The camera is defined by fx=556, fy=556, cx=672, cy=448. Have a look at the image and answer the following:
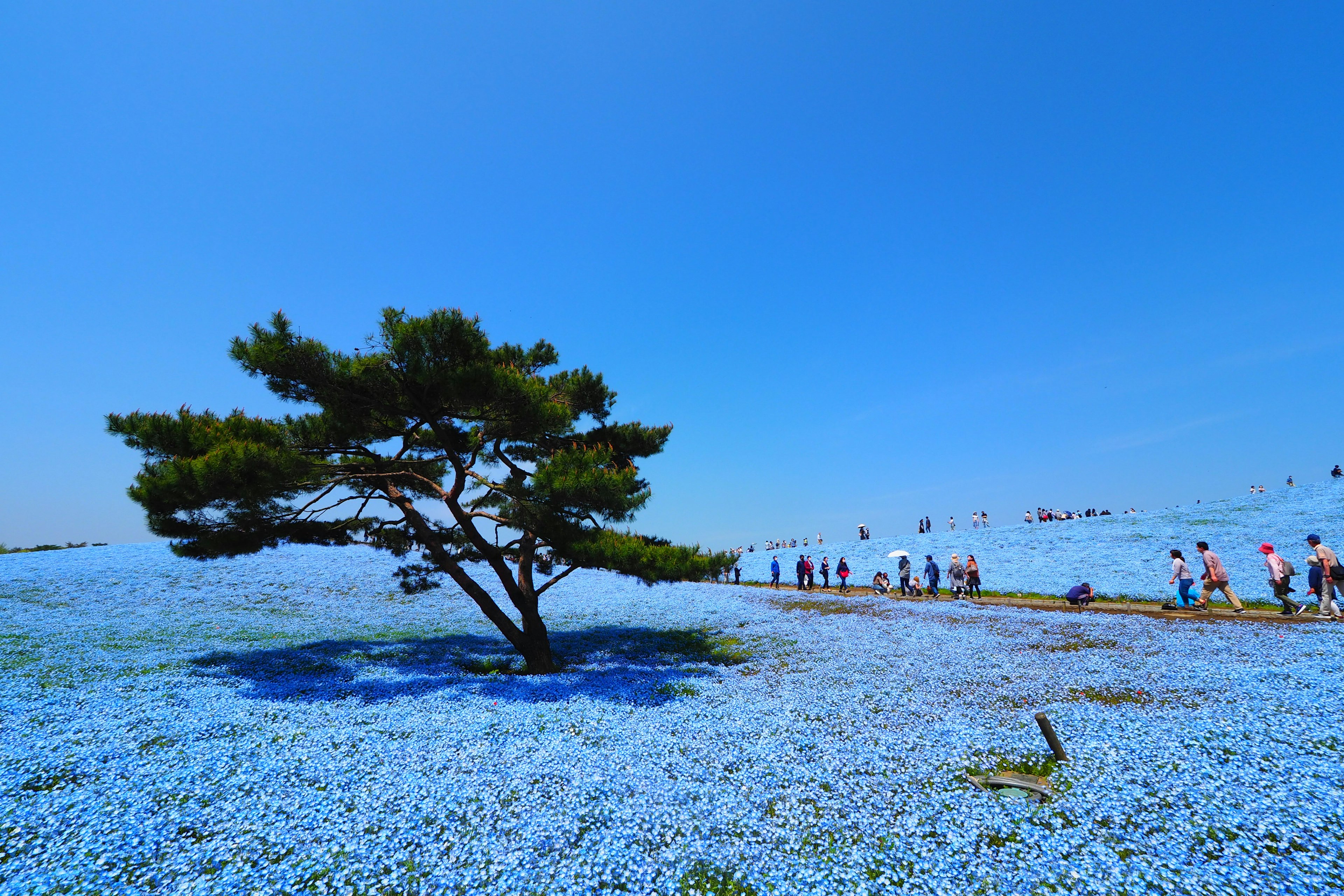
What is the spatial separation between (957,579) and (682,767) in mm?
17460

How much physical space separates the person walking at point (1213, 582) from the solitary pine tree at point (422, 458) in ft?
43.2

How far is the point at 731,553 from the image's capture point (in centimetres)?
1139

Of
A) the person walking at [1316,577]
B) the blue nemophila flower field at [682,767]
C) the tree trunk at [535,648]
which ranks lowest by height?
the blue nemophila flower field at [682,767]

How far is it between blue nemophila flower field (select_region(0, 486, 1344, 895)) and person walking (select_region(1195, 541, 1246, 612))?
2.15m

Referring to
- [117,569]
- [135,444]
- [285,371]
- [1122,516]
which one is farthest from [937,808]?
[1122,516]

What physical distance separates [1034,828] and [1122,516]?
123 feet

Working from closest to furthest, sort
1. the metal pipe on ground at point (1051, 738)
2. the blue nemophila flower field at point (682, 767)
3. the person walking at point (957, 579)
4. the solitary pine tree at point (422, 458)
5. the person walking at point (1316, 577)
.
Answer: the blue nemophila flower field at point (682, 767) → the metal pipe on ground at point (1051, 738) → the solitary pine tree at point (422, 458) → the person walking at point (1316, 577) → the person walking at point (957, 579)

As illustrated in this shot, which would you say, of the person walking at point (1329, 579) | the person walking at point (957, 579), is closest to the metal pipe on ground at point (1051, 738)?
the person walking at point (1329, 579)

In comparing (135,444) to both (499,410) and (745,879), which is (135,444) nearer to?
(499,410)

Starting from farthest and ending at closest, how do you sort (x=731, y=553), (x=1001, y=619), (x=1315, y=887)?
Answer: 1. (x=1001, y=619)
2. (x=731, y=553)
3. (x=1315, y=887)

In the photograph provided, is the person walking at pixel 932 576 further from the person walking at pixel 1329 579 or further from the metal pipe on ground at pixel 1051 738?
the metal pipe on ground at pixel 1051 738

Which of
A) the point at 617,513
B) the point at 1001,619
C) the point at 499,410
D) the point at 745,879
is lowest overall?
the point at 745,879

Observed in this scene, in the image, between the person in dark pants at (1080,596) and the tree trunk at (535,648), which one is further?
the person in dark pants at (1080,596)

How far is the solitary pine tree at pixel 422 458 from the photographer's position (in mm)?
9773
